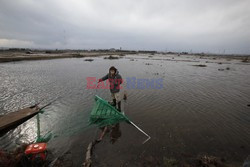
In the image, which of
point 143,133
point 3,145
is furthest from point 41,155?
point 143,133

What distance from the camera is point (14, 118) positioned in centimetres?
592

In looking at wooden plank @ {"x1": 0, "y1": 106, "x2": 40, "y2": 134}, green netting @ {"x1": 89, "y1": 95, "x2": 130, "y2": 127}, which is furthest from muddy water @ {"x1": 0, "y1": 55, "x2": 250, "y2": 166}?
green netting @ {"x1": 89, "y1": 95, "x2": 130, "y2": 127}

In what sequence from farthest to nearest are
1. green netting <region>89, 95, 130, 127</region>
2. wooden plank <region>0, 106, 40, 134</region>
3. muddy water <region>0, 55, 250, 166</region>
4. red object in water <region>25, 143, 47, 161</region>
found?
green netting <region>89, 95, 130, 127</region>
wooden plank <region>0, 106, 40, 134</region>
muddy water <region>0, 55, 250, 166</region>
red object in water <region>25, 143, 47, 161</region>

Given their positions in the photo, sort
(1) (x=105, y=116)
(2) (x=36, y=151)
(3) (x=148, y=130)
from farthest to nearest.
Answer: (1) (x=105, y=116), (3) (x=148, y=130), (2) (x=36, y=151)

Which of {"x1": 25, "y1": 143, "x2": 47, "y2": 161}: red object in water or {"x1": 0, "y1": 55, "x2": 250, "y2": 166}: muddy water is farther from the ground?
{"x1": 25, "y1": 143, "x2": 47, "y2": 161}: red object in water

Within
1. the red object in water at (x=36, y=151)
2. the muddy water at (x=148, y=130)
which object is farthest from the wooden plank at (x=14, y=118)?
the red object in water at (x=36, y=151)

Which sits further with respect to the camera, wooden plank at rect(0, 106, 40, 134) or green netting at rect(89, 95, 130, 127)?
green netting at rect(89, 95, 130, 127)

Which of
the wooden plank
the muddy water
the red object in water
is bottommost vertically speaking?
the muddy water

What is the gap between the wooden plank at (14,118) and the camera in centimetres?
544

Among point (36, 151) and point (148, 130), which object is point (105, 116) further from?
point (36, 151)

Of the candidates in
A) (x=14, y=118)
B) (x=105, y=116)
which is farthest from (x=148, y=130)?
(x=14, y=118)

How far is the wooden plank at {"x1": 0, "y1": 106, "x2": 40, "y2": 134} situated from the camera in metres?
5.44

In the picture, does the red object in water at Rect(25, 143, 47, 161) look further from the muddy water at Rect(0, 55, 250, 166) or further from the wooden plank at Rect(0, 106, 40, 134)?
the wooden plank at Rect(0, 106, 40, 134)

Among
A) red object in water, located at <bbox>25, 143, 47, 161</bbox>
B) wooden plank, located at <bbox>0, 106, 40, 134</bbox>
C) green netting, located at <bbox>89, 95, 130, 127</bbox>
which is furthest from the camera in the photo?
green netting, located at <bbox>89, 95, 130, 127</bbox>
